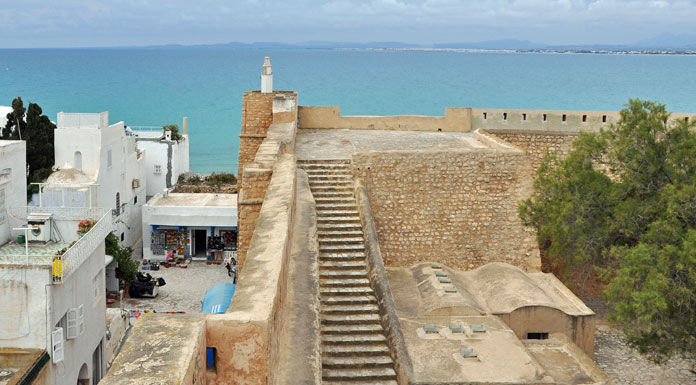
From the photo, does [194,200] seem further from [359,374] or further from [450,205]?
[359,374]

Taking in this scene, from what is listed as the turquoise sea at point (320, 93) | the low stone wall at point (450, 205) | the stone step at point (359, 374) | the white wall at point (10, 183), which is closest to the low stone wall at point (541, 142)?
the low stone wall at point (450, 205)

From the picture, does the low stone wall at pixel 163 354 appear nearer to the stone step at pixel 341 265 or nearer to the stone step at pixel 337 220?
the stone step at pixel 341 265

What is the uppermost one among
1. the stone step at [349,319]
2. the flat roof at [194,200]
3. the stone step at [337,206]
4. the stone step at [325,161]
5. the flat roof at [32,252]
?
the stone step at [325,161]

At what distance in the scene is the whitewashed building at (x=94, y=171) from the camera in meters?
24.9

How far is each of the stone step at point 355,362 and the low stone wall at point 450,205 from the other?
588 cm

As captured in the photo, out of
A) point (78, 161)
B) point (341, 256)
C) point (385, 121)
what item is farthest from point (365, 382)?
point (78, 161)

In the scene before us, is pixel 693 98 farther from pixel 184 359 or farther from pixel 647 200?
pixel 184 359

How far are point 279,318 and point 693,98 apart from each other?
102 metres

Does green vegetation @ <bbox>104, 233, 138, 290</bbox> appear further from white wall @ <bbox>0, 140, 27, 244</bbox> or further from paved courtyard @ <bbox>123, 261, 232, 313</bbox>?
white wall @ <bbox>0, 140, 27, 244</bbox>

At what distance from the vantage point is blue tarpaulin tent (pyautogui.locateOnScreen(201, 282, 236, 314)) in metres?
16.0

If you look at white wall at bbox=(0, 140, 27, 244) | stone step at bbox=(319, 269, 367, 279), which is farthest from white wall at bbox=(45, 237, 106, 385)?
stone step at bbox=(319, 269, 367, 279)

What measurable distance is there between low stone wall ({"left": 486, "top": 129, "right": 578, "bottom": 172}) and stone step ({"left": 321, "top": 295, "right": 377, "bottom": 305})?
30.3 feet

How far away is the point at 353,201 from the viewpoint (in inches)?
543

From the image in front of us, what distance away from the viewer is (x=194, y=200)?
1182 inches
